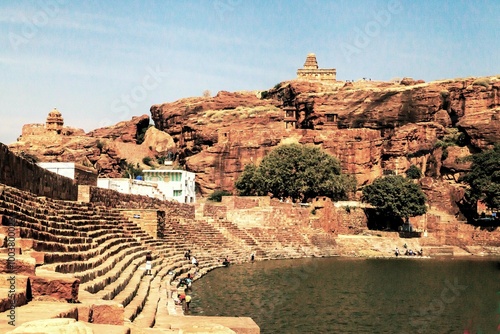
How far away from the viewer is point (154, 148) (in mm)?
86750

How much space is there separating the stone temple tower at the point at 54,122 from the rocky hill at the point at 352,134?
411mm

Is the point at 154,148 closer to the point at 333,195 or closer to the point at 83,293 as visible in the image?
the point at 333,195

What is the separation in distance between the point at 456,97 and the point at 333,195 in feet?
78.6

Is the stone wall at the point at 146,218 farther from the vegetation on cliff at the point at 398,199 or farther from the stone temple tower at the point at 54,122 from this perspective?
the stone temple tower at the point at 54,122

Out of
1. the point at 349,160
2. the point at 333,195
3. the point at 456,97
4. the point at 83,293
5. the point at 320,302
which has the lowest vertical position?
the point at 320,302

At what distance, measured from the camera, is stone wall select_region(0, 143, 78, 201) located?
56.0 ft

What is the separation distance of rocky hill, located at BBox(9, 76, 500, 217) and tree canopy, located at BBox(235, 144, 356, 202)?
9.52 metres

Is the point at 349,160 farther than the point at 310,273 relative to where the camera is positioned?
Yes

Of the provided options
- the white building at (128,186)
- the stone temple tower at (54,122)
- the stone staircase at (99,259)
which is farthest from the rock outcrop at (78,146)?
the stone staircase at (99,259)

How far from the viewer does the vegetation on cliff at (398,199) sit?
184ft

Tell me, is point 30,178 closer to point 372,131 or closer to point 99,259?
point 99,259

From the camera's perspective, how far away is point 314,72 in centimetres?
11256

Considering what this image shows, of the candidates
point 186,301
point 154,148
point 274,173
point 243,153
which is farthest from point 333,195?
point 186,301

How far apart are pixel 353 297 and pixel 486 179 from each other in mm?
36016
